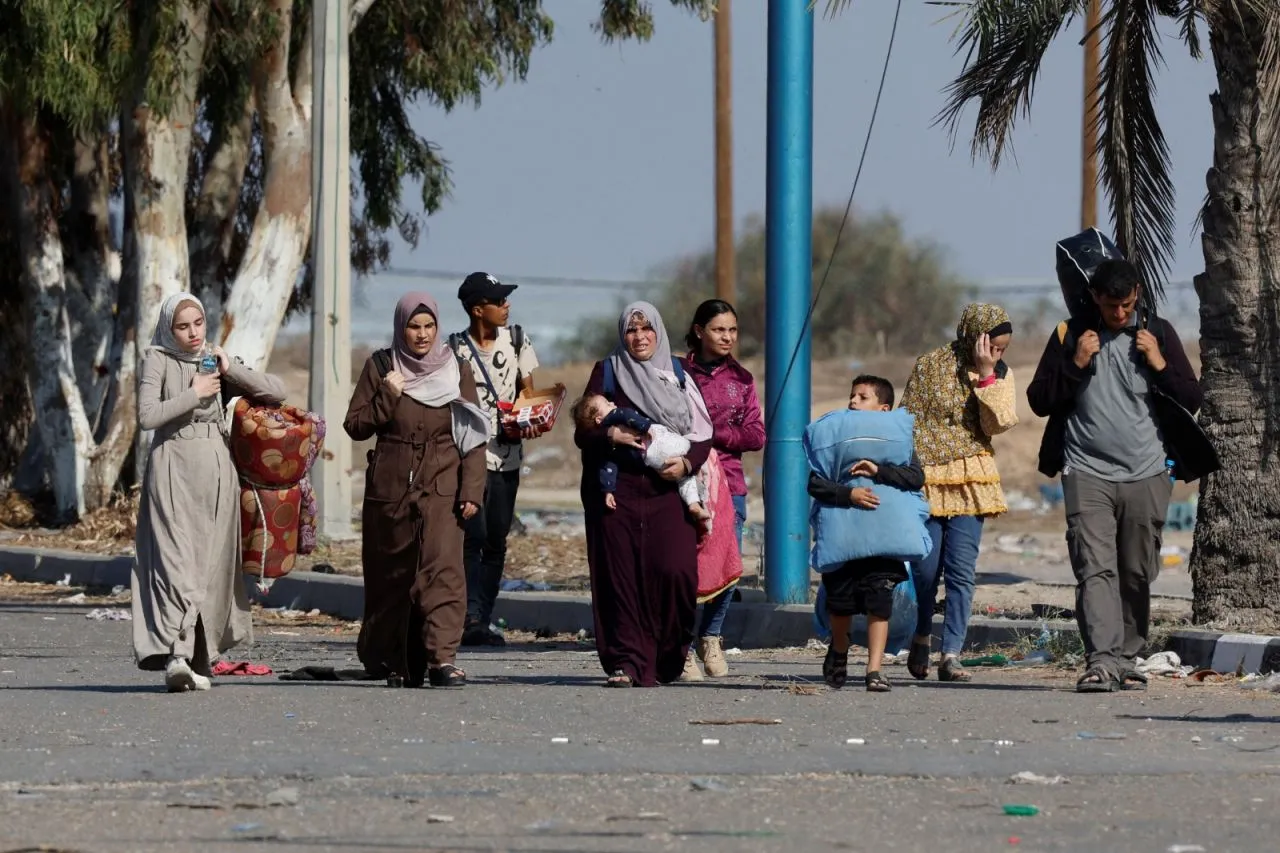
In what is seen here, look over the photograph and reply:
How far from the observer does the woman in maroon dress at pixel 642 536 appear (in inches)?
390

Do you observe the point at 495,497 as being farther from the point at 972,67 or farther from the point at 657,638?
the point at 972,67

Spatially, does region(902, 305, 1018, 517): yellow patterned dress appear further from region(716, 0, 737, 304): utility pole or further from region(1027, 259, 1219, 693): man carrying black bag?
region(716, 0, 737, 304): utility pole

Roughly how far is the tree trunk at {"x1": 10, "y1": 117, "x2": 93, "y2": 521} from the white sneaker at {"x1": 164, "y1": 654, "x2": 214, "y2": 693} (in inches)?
523

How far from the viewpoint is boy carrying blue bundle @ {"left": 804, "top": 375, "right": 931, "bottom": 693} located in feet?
31.3

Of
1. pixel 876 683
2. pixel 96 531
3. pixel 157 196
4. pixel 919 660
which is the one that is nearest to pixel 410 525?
pixel 876 683

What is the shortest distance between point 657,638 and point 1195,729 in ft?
8.36

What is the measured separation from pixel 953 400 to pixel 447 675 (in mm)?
2518

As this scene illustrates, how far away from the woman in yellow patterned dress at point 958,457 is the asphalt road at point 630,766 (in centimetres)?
35

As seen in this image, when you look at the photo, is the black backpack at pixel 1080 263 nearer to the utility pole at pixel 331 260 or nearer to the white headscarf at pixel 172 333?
the white headscarf at pixel 172 333

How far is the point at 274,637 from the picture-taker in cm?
1359

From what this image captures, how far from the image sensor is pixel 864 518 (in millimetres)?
9570

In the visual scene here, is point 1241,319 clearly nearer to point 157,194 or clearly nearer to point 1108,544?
point 1108,544

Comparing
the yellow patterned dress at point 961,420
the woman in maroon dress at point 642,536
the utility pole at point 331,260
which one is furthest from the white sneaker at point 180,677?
the utility pole at point 331,260

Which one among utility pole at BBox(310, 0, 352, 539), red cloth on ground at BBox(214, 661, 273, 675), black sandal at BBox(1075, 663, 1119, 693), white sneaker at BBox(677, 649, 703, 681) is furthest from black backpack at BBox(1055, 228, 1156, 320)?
utility pole at BBox(310, 0, 352, 539)
